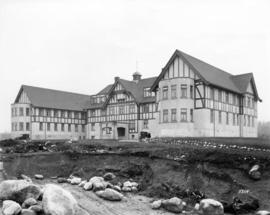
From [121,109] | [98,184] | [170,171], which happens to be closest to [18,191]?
[98,184]

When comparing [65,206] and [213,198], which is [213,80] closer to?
[213,198]

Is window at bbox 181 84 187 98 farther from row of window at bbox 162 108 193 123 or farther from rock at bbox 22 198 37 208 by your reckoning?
rock at bbox 22 198 37 208

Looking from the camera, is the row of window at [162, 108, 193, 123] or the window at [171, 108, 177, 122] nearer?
the row of window at [162, 108, 193, 123]

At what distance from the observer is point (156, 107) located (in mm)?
46312

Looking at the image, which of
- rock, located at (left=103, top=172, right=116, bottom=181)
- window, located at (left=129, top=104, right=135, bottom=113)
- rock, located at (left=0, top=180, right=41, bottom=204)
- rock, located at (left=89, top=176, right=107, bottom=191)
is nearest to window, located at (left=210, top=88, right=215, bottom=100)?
window, located at (left=129, top=104, right=135, bottom=113)

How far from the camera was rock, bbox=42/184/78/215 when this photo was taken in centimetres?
1300

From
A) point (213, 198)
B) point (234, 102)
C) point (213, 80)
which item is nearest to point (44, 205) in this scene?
point (213, 198)

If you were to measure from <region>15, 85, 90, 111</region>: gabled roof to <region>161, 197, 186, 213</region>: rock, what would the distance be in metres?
44.7

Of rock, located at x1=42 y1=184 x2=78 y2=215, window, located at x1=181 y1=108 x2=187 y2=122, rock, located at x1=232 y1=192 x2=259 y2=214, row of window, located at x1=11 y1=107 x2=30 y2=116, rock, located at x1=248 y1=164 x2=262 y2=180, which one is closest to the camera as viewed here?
rock, located at x1=42 y1=184 x2=78 y2=215

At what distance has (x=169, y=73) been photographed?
37719mm

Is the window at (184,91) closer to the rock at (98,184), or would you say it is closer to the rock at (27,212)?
the rock at (98,184)

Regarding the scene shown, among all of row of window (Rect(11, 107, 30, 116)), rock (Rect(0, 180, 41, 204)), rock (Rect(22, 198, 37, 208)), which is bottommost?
rock (Rect(22, 198, 37, 208))

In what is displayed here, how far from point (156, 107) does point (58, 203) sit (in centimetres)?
3379

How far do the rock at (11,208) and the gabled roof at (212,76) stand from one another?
86.6ft
